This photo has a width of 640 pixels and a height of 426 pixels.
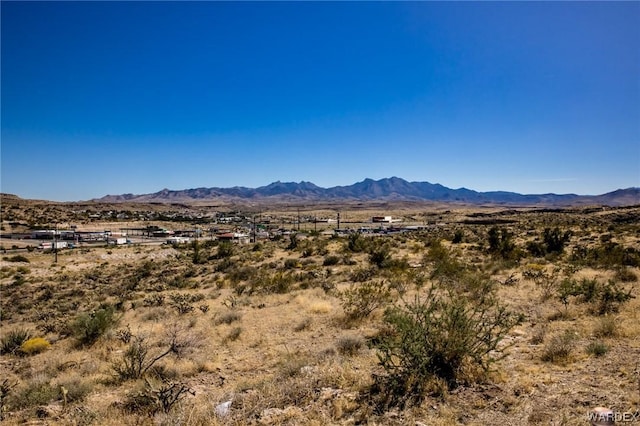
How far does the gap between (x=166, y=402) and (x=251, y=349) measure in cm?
347

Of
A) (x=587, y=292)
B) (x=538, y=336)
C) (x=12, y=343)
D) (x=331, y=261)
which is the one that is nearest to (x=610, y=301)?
(x=587, y=292)

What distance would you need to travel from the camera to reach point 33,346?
10820 mm

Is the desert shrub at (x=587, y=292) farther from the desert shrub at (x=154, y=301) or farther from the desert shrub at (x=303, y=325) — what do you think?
the desert shrub at (x=154, y=301)

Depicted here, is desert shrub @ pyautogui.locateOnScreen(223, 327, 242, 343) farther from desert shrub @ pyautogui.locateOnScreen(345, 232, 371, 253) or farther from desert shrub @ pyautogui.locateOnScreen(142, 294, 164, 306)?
desert shrub @ pyautogui.locateOnScreen(345, 232, 371, 253)

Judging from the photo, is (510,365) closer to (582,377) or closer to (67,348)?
(582,377)

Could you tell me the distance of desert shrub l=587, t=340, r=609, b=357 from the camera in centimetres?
715

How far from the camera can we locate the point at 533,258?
21969 mm

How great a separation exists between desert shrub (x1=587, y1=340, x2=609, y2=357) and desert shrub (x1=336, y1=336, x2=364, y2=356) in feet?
15.1

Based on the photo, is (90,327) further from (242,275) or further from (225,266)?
(225,266)

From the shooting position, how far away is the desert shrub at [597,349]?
7152mm

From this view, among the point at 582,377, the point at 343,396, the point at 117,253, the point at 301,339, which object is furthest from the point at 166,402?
the point at 117,253

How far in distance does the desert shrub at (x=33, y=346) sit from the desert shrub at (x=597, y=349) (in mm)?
14015

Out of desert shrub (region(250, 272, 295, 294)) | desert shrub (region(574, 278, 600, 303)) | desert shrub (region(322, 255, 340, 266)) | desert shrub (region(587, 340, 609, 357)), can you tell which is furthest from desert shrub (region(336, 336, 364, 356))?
desert shrub (region(322, 255, 340, 266))

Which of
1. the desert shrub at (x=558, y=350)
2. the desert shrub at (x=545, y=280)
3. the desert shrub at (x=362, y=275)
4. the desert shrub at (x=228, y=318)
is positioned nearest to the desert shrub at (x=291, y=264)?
the desert shrub at (x=362, y=275)
